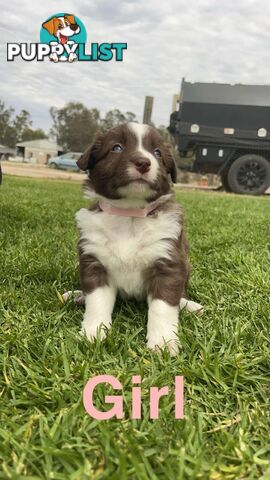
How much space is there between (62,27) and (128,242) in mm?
4414

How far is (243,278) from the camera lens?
142 inches

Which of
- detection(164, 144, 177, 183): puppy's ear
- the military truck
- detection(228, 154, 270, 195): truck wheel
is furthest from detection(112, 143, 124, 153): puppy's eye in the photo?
detection(228, 154, 270, 195): truck wheel

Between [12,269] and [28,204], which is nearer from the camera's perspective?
[12,269]

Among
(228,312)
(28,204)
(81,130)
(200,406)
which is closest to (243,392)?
(200,406)

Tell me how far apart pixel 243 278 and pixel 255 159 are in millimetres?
13269

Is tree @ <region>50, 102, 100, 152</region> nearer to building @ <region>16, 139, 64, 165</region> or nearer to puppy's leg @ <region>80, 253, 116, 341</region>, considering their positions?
building @ <region>16, 139, 64, 165</region>

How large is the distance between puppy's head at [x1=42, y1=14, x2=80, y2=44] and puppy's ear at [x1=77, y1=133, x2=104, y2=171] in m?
3.66

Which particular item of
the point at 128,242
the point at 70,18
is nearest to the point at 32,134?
the point at 70,18

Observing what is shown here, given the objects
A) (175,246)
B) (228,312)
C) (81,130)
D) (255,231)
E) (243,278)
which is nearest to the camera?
(175,246)

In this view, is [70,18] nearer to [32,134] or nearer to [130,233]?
[130,233]

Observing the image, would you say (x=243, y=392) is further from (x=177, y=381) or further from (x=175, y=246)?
(x=175, y=246)

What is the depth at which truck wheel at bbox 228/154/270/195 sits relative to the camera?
16188 mm

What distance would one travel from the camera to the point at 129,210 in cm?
281

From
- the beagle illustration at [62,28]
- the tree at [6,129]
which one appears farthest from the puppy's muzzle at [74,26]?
the tree at [6,129]
